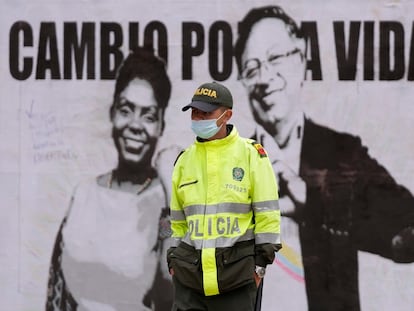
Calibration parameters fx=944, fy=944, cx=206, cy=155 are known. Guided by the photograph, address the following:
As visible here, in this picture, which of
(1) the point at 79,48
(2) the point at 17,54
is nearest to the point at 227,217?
(1) the point at 79,48

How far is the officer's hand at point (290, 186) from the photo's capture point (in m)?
6.81

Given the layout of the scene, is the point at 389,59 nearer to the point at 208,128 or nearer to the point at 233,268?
the point at 208,128

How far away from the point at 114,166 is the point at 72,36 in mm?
1001

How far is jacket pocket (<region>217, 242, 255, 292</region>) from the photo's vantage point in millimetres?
4742

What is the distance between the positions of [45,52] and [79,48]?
0.25 meters

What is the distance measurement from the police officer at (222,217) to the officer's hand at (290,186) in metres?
1.92

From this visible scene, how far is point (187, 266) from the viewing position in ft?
15.8

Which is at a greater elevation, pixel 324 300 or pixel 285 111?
pixel 285 111

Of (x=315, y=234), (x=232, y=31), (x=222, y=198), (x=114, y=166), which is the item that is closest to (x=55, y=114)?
(x=114, y=166)

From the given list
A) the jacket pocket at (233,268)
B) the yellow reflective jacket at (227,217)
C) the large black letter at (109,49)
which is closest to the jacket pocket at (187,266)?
the yellow reflective jacket at (227,217)

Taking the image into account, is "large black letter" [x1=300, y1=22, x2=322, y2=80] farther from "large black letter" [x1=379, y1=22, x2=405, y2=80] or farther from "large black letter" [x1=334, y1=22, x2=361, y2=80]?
"large black letter" [x1=379, y1=22, x2=405, y2=80]

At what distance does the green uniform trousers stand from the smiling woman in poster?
205cm

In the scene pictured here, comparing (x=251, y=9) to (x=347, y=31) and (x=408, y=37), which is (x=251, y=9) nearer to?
(x=347, y=31)

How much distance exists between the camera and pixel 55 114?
6.94 m
